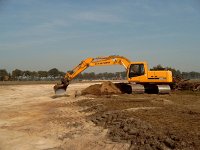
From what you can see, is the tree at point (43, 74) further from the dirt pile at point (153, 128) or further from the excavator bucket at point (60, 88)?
the dirt pile at point (153, 128)

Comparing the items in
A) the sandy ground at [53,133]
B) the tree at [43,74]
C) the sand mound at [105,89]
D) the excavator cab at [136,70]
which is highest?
the tree at [43,74]

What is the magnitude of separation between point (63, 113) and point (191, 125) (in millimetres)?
8744

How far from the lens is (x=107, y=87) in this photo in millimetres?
26562

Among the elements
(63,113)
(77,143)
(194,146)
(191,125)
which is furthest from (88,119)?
(194,146)

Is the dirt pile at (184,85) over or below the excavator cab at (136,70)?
below

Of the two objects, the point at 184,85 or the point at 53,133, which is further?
the point at 184,85

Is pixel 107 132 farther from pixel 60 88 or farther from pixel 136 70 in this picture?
pixel 60 88

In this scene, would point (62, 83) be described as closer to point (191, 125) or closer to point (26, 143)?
point (26, 143)

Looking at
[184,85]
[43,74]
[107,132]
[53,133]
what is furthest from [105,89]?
[43,74]

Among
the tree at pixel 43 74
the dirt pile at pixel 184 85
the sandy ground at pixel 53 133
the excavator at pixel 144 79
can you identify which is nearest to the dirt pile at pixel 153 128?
the sandy ground at pixel 53 133

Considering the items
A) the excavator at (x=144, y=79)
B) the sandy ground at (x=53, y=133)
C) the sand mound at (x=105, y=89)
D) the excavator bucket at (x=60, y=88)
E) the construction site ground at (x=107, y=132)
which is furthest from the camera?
the sand mound at (x=105, y=89)

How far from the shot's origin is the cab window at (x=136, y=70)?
82.9 feet

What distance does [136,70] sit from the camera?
2550 centimetres

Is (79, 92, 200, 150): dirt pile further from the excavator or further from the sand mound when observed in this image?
the sand mound
